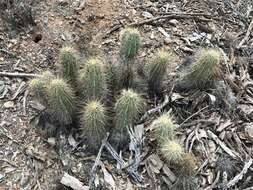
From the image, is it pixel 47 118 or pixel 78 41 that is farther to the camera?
pixel 78 41

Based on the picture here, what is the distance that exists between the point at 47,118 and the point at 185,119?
4.21ft

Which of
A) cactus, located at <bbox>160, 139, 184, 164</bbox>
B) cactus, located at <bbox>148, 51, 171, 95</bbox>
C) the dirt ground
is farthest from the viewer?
cactus, located at <bbox>148, 51, 171, 95</bbox>

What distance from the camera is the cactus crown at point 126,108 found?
3268mm

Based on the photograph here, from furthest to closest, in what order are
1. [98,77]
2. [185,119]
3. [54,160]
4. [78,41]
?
[78,41]
[185,119]
[54,160]
[98,77]

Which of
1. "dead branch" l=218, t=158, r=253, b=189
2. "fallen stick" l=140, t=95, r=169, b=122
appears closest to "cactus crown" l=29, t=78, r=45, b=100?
"fallen stick" l=140, t=95, r=169, b=122

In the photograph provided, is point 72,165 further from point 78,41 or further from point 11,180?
point 78,41

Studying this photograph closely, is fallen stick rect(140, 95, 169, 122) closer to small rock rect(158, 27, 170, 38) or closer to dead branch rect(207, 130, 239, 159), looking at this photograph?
dead branch rect(207, 130, 239, 159)

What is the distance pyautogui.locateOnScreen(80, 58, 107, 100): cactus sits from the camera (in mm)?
3334

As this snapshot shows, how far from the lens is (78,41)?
172 inches

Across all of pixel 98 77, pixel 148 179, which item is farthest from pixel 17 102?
pixel 148 179

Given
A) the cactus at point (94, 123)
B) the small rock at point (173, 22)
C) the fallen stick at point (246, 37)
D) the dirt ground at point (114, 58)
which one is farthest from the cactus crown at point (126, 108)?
the fallen stick at point (246, 37)

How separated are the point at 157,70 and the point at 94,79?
0.67m

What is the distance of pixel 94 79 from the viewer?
3385 millimetres

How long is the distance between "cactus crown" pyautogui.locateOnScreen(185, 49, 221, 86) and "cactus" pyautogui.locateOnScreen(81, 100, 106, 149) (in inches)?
38.2
